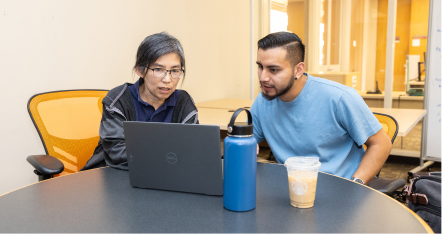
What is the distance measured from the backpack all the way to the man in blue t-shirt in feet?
0.46

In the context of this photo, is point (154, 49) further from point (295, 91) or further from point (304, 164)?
point (304, 164)

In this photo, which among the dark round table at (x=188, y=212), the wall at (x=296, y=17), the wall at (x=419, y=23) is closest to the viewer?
the dark round table at (x=188, y=212)

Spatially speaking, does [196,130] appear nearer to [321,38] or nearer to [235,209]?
[235,209]

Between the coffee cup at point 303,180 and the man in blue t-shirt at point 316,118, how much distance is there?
0.59 metres

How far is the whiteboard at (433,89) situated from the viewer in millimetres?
3365

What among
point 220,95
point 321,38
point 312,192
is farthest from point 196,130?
point 321,38

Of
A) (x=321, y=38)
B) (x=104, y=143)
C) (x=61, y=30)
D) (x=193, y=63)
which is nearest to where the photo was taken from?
(x=104, y=143)

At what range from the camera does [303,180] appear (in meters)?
0.83

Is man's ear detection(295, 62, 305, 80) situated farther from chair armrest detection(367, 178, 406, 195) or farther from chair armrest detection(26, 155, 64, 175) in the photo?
chair armrest detection(26, 155, 64, 175)

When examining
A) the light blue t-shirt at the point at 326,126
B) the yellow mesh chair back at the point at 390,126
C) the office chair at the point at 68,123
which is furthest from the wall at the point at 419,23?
the office chair at the point at 68,123

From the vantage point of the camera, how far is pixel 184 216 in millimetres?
812

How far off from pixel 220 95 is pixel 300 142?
8.55ft

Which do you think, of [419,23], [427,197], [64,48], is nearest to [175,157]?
[427,197]

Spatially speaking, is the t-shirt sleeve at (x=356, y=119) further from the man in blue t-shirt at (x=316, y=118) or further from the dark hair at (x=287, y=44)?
the dark hair at (x=287, y=44)
